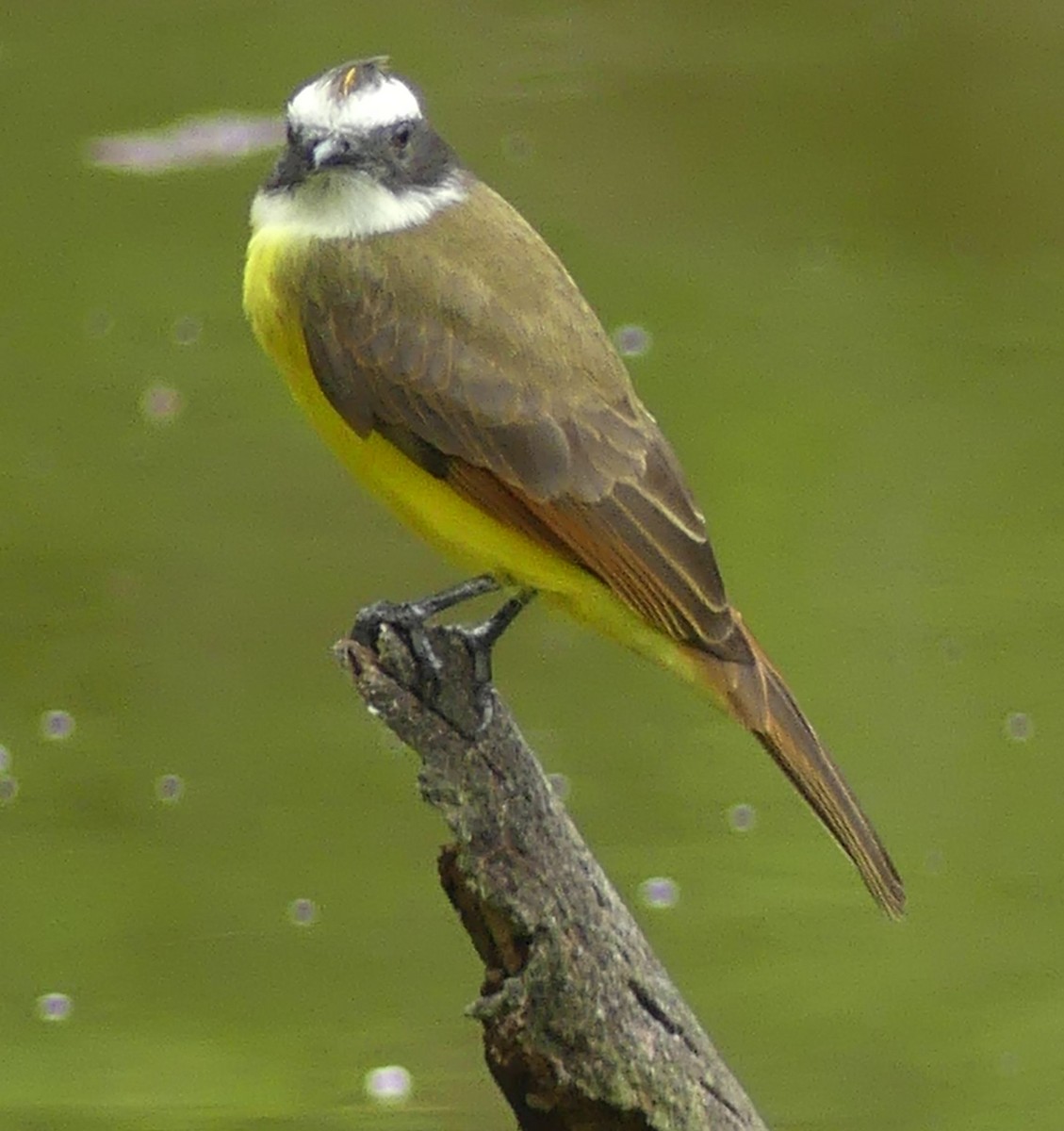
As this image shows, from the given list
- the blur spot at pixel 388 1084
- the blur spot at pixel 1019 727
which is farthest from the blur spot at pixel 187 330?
the blur spot at pixel 388 1084

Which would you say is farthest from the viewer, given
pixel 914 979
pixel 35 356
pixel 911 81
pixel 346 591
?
pixel 911 81

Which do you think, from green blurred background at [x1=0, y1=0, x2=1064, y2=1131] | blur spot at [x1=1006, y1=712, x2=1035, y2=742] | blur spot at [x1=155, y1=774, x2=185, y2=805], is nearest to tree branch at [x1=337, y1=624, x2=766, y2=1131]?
green blurred background at [x1=0, y1=0, x2=1064, y2=1131]

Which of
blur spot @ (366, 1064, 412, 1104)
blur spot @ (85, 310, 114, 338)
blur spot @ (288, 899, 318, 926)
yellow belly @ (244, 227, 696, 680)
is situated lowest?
yellow belly @ (244, 227, 696, 680)

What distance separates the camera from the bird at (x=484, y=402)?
4.67 meters

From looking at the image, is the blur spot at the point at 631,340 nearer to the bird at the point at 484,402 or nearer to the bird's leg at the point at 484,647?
the bird at the point at 484,402

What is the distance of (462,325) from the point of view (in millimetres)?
4859

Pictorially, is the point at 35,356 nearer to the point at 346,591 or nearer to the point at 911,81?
the point at 346,591

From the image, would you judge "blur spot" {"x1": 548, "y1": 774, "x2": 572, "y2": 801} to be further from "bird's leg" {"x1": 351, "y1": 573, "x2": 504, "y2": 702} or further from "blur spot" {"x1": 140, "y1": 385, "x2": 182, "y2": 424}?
"bird's leg" {"x1": 351, "y1": 573, "x2": 504, "y2": 702}

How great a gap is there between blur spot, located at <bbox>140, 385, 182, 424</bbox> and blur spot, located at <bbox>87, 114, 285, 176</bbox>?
195cm

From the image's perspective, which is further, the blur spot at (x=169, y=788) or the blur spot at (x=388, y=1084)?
the blur spot at (x=169, y=788)

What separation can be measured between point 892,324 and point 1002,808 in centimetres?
330

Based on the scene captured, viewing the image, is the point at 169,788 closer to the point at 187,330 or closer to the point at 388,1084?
the point at 388,1084

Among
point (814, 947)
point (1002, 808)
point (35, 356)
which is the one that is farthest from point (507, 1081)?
point (35, 356)

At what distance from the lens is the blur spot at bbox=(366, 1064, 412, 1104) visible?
21.2ft
